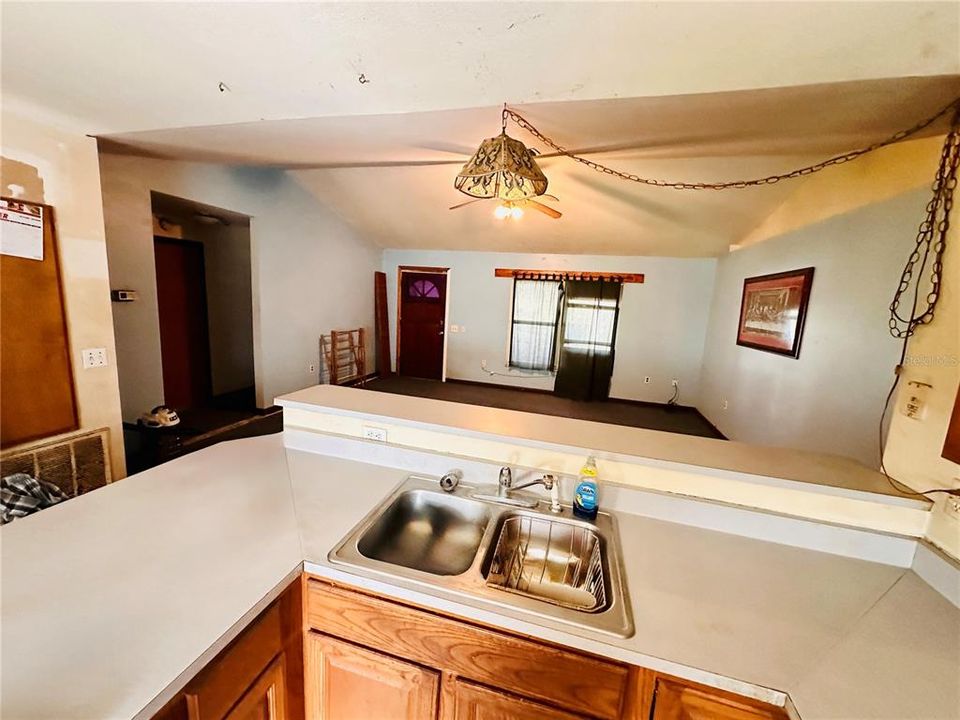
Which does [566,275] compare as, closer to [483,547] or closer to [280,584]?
[483,547]

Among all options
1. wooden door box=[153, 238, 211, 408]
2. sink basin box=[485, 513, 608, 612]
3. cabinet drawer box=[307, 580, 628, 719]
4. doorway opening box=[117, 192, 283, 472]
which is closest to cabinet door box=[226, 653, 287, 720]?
cabinet drawer box=[307, 580, 628, 719]

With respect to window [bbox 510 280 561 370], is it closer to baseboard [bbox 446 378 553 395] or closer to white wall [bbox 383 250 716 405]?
white wall [bbox 383 250 716 405]

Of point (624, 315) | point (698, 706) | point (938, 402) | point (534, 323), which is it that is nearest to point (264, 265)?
point (534, 323)

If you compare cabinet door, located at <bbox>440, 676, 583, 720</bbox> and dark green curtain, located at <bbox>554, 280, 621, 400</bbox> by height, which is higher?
dark green curtain, located at <bbox>554, 280, 621, 400</bbox>

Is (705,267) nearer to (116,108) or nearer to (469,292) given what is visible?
(469,292)

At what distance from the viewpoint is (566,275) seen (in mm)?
5363

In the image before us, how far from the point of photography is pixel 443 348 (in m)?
6.14

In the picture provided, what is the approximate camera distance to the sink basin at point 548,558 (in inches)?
43.3

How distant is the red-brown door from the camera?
6.11m

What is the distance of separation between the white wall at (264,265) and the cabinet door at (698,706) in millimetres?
3843

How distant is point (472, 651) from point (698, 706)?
0.47 metres

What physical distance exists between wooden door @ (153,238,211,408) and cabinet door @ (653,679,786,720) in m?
4.67

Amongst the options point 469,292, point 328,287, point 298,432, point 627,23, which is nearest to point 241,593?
point 298,432

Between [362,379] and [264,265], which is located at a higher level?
[264,265]
